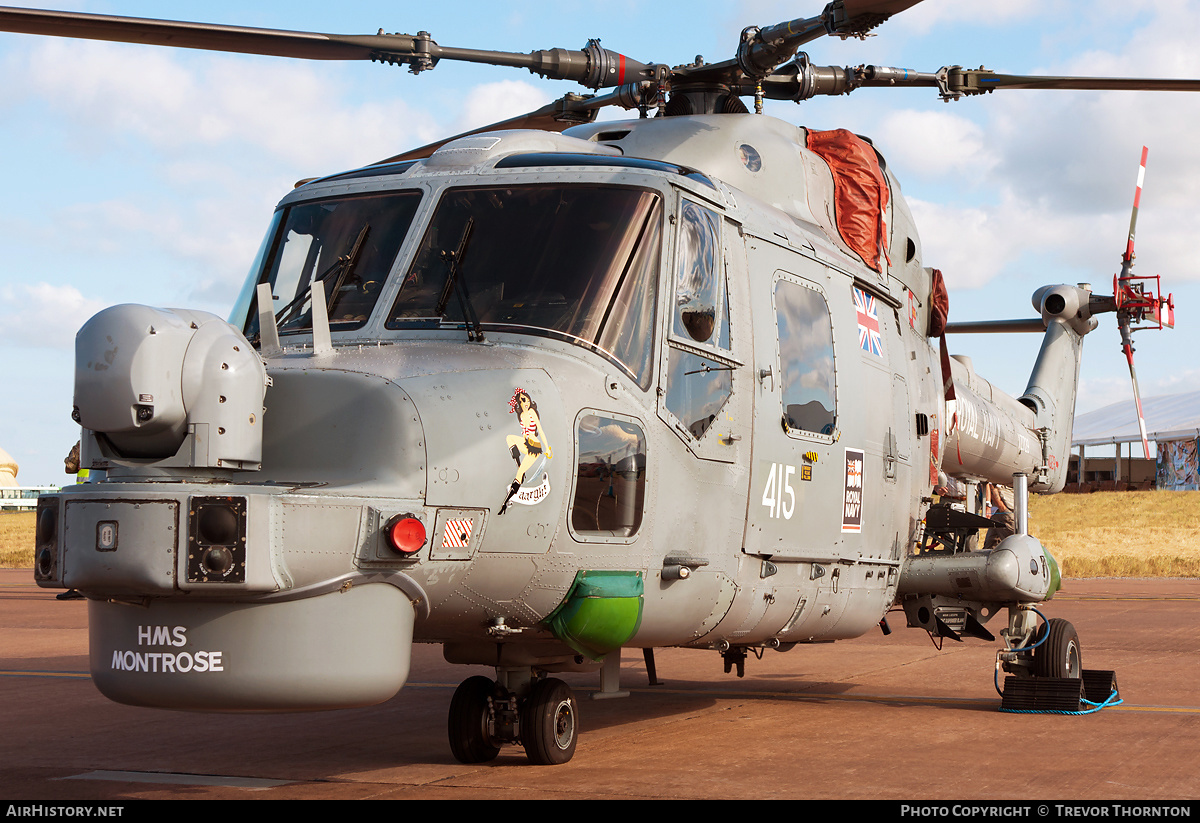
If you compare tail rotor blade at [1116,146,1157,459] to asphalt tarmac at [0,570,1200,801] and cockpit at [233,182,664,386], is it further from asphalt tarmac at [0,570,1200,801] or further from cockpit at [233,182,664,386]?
cockpit at [233,182,664,386]

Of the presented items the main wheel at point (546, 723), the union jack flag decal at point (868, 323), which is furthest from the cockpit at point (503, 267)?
the union jack flag decal at point (868, 323)

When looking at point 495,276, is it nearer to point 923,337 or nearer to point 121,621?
point 121,621

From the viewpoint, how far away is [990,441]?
11.3m

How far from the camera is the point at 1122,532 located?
38562mm

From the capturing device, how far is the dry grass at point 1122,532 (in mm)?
29469

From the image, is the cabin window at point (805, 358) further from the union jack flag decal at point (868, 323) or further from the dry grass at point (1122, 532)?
the dry grass at point (1122, 532)

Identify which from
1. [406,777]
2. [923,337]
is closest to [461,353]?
[406,777]

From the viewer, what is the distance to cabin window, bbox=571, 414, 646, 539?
18.6ft

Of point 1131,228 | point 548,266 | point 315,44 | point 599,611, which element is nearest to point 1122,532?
point 1131,228

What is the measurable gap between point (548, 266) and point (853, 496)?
2.89m

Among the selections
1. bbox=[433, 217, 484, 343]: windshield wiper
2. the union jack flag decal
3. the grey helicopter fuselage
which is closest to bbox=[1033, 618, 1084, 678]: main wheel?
the grey helicopter fuselage

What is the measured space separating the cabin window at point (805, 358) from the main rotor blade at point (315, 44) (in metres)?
2.15

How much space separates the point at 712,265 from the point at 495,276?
129 centimetres

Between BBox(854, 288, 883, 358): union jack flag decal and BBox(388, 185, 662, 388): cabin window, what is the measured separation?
8.26 feet
